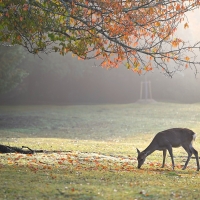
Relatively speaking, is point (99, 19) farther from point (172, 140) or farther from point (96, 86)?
point (96, 86)

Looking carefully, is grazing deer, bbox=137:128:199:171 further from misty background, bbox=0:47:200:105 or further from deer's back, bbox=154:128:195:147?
misty background, bbox=0:47:200:105

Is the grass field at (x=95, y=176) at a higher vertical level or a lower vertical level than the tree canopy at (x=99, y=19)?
lower

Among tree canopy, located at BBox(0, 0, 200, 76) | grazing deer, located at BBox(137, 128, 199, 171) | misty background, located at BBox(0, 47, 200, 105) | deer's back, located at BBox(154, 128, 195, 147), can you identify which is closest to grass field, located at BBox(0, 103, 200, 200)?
grazing deer, located at BBox(137, 128, 199, 171)

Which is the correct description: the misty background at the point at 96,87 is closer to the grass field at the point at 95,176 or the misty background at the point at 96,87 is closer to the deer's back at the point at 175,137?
the grass field at the point at 95,176

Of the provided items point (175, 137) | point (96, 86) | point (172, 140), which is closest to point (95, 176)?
point (172, 140)

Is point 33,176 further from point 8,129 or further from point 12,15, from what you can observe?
point 8,129

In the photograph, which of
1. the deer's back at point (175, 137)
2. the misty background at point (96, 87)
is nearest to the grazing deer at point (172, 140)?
the deer's back at point (175, 137)

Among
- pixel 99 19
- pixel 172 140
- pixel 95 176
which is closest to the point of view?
pixel 95 176

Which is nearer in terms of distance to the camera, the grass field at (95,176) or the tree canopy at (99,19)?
the grass field at (95,176)

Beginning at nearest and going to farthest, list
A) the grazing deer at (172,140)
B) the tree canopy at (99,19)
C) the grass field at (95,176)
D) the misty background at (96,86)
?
the grass field at (95,176)
the tree canopy at (99,19)
the grazing deer at (172,140)
the misty background at (96,86)

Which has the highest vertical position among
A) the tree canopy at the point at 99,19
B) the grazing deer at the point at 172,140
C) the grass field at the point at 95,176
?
the tree canopy at the point at 99,19

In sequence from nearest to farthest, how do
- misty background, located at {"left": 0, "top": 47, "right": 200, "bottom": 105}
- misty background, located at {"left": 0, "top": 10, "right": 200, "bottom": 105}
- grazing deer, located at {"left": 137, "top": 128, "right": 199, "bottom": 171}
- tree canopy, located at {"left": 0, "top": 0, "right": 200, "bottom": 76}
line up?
tree canopy, located at {"left": 0, "top": 0, "right": 200, "bottom": 76}, grazing deer, located at {"left": 137, "top": 128, "right": 199, "bottom": 171}, misty background, located at {"left": 0, "top": 10, "right": 200, "bottom": 105}, misty background, located at {"left": 0, "top": 47, "right": 200, "bottom": 105}

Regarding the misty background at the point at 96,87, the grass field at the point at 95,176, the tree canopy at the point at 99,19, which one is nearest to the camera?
the grass field at the point at 95,176

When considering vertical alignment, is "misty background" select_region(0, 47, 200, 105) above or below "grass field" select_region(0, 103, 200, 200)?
above
